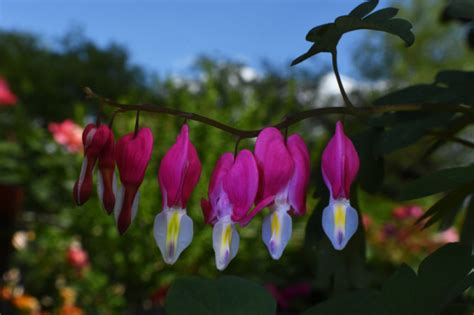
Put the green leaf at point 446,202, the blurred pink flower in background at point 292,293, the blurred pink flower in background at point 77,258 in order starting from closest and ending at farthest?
the green leaf at point 446,202 → the blurred pink flower in background at point 292,293 → the blurred pink flower in background at point 77,258

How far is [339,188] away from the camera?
65cm

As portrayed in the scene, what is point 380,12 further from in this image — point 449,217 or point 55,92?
point 55,92

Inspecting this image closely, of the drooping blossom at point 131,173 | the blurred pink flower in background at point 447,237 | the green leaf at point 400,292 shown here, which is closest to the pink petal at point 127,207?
the drooping blossom at point 131,173

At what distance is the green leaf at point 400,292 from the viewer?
61 cm

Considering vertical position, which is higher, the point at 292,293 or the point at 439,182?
the point at 439,182

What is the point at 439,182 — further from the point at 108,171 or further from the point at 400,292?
the point at 108,171

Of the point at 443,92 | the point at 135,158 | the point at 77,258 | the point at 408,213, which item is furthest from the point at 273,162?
the point at 408,213

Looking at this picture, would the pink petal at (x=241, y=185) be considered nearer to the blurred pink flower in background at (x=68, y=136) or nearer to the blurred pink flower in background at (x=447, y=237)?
the blurred pink flower in background at (x=447, y=237)

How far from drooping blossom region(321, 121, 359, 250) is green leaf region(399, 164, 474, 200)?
0.07m

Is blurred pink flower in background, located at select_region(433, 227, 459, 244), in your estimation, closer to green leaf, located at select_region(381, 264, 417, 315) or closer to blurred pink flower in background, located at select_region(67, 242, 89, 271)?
blurred pink flower in background, located at select_region(67, 242, 89, 271)

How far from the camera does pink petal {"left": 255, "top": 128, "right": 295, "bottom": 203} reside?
65cm

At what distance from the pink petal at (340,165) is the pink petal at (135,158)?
0.17 meters

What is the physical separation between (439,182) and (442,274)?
10cm

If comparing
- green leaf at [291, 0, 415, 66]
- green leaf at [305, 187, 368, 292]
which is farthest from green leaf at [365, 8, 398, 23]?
green leaf at [305, 187, 368, 292]
